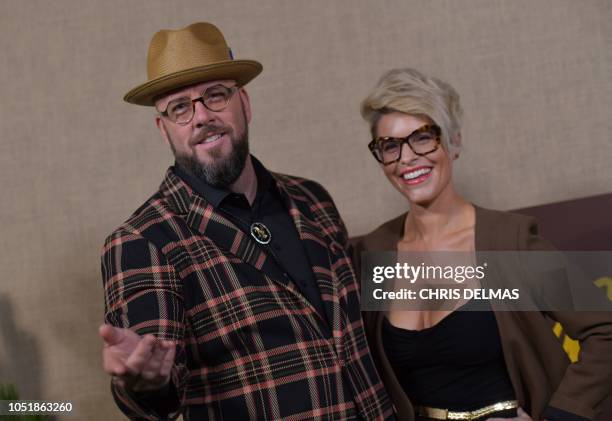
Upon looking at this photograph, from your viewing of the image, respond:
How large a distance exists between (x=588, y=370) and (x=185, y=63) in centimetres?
123

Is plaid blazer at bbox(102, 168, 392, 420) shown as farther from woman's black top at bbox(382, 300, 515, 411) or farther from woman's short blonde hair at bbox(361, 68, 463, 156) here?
woman's short blonde hair at bbox(361, 68, 463, 156)

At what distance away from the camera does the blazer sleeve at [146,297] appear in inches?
61.9

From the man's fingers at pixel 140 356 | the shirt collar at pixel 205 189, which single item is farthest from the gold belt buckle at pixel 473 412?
the man's fingers at pixel 140 356

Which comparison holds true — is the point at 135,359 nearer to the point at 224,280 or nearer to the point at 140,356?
the point at 140,356

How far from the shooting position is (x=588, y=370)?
186cm

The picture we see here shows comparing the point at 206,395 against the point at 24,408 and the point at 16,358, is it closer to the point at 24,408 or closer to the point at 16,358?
the point at 24,408

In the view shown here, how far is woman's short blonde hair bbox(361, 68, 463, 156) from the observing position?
6.50ft

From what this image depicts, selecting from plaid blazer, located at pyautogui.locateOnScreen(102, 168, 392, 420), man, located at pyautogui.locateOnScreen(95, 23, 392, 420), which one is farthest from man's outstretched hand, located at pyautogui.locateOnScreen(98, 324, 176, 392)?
plaid blazer, located at pyautogui.locateOnScreen(102, 168, 392, 420)

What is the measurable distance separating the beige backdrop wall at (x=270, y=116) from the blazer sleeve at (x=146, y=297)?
1106 mm

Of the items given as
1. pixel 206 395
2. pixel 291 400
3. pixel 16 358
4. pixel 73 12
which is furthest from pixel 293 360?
pixel 73 12

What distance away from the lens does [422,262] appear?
2.09 m

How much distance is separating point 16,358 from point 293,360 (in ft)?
4.69

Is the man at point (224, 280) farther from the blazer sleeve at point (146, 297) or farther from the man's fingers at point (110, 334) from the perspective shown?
the man's fingers at point (110, 334)

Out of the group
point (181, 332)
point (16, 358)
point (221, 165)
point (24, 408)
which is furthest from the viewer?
point (16, 358)
